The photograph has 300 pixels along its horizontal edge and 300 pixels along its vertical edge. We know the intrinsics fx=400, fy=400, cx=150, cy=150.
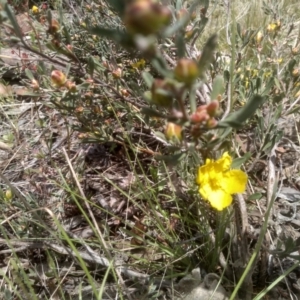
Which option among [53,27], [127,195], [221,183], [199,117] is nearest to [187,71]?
[199,117]

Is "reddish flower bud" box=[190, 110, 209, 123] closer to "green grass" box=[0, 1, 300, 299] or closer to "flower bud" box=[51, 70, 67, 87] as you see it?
"green grass" box=[0, 1, 300, 299]

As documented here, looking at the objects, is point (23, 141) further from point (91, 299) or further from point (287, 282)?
point (287, 282)

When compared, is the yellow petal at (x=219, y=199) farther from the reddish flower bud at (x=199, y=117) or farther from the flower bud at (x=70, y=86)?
the flower bud at (x=70, y=86)

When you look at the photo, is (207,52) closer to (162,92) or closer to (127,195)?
(162,92)

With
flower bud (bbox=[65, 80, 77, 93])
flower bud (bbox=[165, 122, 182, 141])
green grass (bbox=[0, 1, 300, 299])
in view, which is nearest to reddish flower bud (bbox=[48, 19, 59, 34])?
green grass (bbox=[0, 1, 300, 299])

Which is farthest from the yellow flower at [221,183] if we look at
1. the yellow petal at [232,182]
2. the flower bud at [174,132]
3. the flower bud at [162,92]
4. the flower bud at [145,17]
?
the flower bud at [145,17]

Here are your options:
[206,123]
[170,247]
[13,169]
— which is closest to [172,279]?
[170,247]
